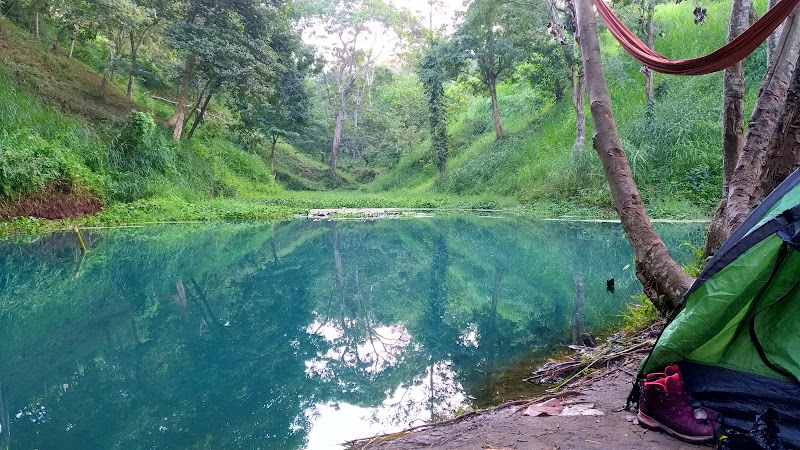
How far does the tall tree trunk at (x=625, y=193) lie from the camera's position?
9.75ft

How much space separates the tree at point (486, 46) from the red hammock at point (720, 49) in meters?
12.4

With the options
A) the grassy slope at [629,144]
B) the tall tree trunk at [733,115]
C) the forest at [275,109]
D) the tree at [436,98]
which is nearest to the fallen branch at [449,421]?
the tall tree trunk at [733,115]

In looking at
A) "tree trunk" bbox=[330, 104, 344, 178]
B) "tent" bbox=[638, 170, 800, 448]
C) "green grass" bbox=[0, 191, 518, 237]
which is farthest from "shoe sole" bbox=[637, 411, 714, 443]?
"tree trunk" bbox=[330, 104, 344, 178]

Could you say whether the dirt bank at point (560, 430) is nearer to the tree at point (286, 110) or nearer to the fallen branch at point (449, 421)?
the fallen branch at point (449, 421)

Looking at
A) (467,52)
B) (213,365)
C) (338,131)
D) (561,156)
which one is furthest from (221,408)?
(338,131)

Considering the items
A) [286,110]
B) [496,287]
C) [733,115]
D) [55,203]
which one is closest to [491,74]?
[286,110]

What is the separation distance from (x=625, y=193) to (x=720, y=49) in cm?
90

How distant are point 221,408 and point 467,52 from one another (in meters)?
15.5

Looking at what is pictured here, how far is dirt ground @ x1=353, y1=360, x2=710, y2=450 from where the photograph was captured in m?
1.91

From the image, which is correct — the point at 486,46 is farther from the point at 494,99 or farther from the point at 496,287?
the point at 496,287

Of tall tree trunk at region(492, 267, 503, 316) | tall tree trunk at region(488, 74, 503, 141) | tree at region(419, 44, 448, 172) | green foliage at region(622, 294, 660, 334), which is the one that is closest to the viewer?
green foliage at region(622, 294, 660, 334)

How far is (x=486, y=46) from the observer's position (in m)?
16.4

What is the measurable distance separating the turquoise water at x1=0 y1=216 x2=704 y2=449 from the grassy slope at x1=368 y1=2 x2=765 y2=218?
2.88m

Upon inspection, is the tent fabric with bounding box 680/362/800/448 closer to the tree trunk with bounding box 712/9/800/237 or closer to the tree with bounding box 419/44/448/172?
the tree trunk with bounding box 712/9/800/237
